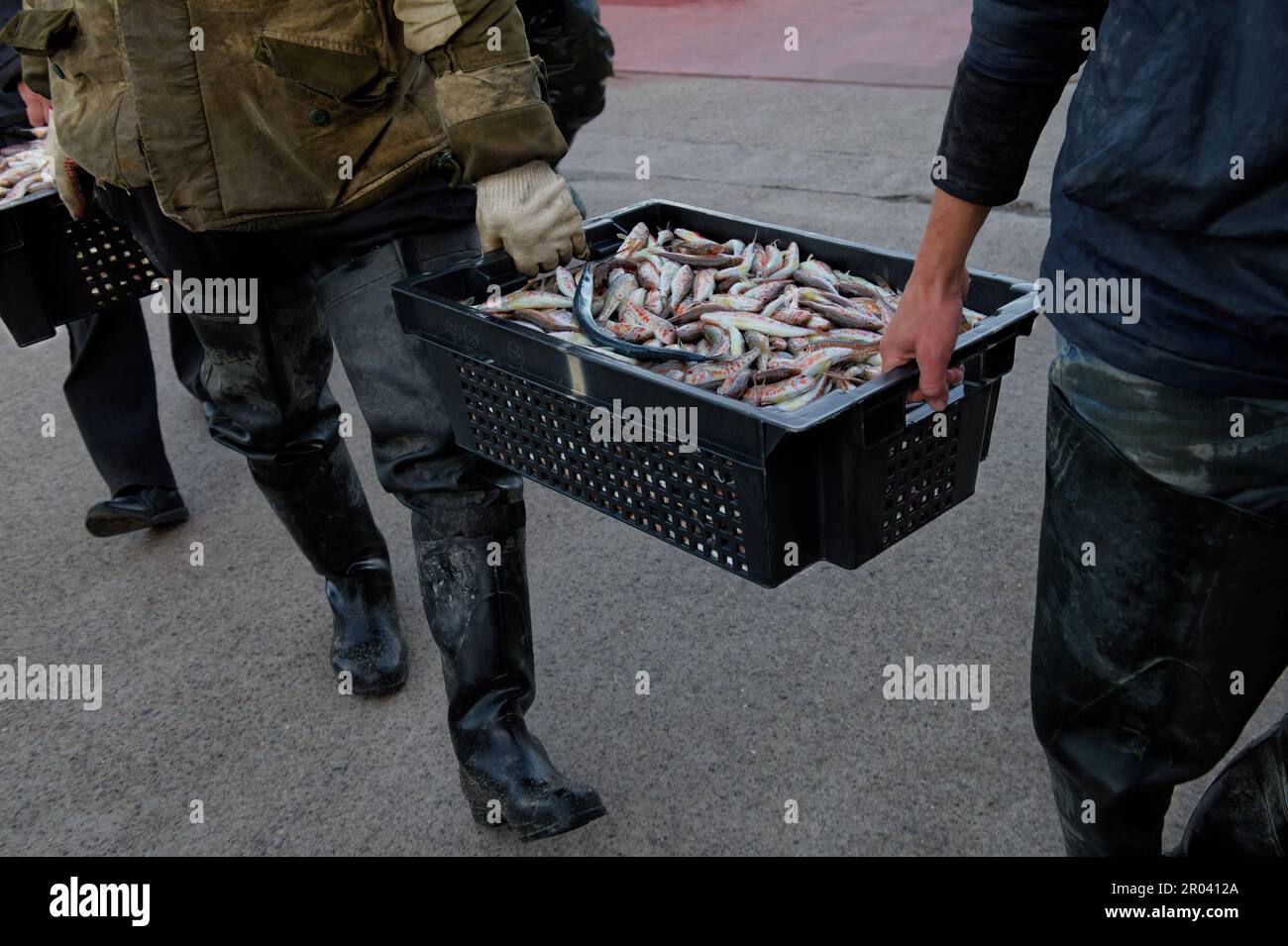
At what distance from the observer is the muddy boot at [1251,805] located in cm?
191

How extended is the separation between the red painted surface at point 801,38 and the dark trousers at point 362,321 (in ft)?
24.4

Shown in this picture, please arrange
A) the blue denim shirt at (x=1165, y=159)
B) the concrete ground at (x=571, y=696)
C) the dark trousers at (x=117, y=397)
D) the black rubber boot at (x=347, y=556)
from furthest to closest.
→ the dark trousers at (x=117, y=397), the black rubber boot at (x=347, y=556), the concrete ground at (x=571, y=696), the blue denim shirt at (x=1165, y=159)

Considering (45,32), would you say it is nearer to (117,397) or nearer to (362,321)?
(362,321)

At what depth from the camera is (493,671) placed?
2.62 meters

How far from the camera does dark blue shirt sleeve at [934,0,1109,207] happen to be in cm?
167

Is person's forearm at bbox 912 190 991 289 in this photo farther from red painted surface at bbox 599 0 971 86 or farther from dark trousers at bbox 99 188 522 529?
red painted surface at bbox 599 0 971 86

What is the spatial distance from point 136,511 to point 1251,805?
11.1 ft

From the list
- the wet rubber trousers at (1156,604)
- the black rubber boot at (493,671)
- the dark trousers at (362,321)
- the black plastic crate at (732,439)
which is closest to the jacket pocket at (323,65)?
the dark trousers at (362,321)

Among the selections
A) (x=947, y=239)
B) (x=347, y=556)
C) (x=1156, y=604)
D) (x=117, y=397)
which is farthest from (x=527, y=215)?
(x=117, y=397)

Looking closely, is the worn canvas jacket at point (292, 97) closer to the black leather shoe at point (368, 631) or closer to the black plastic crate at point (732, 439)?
the black plastic crate at point (732, 439)

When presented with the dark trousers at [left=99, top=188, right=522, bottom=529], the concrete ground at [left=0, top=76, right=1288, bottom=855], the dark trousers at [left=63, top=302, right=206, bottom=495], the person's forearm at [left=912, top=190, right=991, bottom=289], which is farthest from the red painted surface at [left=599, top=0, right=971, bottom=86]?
the person's forearm at [left=912, top=190, right=991, bottom=289]

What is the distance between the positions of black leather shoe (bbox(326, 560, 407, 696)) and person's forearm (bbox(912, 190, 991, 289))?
195 centimetres

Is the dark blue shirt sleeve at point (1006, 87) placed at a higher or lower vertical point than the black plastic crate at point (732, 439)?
higher
